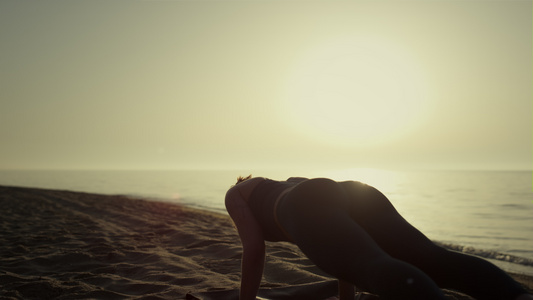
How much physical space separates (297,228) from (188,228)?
23.9 ft

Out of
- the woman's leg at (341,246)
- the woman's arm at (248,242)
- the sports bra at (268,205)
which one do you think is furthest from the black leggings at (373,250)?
the woman's arm at (248,242)

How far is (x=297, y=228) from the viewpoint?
7.47ft

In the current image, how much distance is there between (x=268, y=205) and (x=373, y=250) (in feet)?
2.88

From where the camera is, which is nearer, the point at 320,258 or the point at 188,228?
the point at 320,258

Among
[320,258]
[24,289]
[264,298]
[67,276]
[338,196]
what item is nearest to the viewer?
[320,258]

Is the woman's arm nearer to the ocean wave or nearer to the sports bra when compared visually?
the sports bra

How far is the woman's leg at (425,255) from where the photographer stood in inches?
82.0

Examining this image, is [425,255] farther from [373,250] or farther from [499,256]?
[499,256]

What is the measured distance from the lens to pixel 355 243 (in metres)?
2.05

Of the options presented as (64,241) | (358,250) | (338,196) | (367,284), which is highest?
(338,196)

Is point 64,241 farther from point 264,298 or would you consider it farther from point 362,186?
point 362,186

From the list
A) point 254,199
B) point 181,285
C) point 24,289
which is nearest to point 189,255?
point 181,285

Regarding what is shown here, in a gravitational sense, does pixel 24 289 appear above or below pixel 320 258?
below

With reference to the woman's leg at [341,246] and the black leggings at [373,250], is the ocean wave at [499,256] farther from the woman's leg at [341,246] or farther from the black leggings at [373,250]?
the woman's leg at [341,246]
